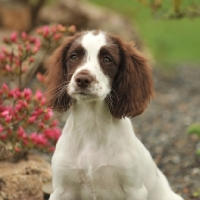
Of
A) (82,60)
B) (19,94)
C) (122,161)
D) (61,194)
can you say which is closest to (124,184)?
(122,161)

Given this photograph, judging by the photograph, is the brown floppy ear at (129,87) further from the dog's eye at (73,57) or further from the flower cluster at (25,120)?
the flower cluster at (25,120)

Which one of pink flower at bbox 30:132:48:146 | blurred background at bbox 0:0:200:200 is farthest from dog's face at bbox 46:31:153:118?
blurred background at bbox 0:0:200:200

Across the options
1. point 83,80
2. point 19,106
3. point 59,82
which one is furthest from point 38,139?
point 83,80

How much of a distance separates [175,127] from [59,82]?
13.4ft

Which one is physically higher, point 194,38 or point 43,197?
point 194,38

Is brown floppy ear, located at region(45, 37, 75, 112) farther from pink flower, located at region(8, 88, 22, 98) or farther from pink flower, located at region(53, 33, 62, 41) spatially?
Result: pink flower, located at region(53, 33, 62, 41)

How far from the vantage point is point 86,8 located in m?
12.7

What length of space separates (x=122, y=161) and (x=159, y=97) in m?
6.23

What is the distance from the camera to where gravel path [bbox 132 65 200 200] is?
6464 millimetres

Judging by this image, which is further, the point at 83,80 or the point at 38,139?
the point at 38,139

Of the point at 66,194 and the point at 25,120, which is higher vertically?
the point at 25,120

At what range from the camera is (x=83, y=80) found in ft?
13.3

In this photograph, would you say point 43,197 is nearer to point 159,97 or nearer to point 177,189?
point 177,189

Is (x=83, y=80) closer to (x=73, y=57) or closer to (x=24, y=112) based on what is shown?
(x=73, y=57)
